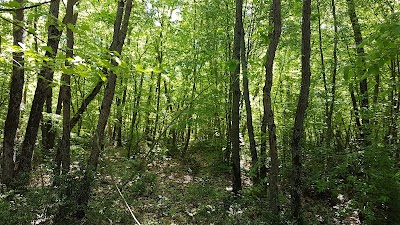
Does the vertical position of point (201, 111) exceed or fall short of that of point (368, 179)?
it exceeds it

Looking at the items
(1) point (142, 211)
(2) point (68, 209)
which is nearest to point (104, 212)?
(2) point (68, 209)

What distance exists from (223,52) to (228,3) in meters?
1.96

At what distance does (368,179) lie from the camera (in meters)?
7.30

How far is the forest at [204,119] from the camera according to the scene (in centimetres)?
396

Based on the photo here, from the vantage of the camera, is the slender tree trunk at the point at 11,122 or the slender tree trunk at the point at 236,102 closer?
the slender tree trunk at the point at 11,122

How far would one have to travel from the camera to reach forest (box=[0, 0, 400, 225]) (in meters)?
3.96

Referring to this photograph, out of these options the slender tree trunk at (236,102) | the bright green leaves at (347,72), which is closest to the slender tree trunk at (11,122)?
the slender tree trunk at (236,102)

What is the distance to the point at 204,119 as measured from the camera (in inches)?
512

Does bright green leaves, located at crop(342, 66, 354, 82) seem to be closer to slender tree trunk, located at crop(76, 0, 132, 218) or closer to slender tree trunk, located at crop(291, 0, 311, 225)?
slender tree trunk, located at crop(291, 0, 311, 225)

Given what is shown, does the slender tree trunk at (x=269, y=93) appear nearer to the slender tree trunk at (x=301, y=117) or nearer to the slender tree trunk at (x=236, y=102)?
the slender tree trunk at (x=301, y=117)

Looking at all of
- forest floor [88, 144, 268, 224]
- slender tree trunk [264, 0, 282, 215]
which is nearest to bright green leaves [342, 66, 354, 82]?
slender tree trunk [264, 0, 282, 215]

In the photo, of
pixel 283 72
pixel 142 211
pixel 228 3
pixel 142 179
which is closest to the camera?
pixel 142 211

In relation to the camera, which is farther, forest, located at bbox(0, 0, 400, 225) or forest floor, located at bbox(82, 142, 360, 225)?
forest floor, located at bbox(82, 142, 360, 225)

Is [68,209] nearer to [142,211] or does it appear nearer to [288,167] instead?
[142,211]
